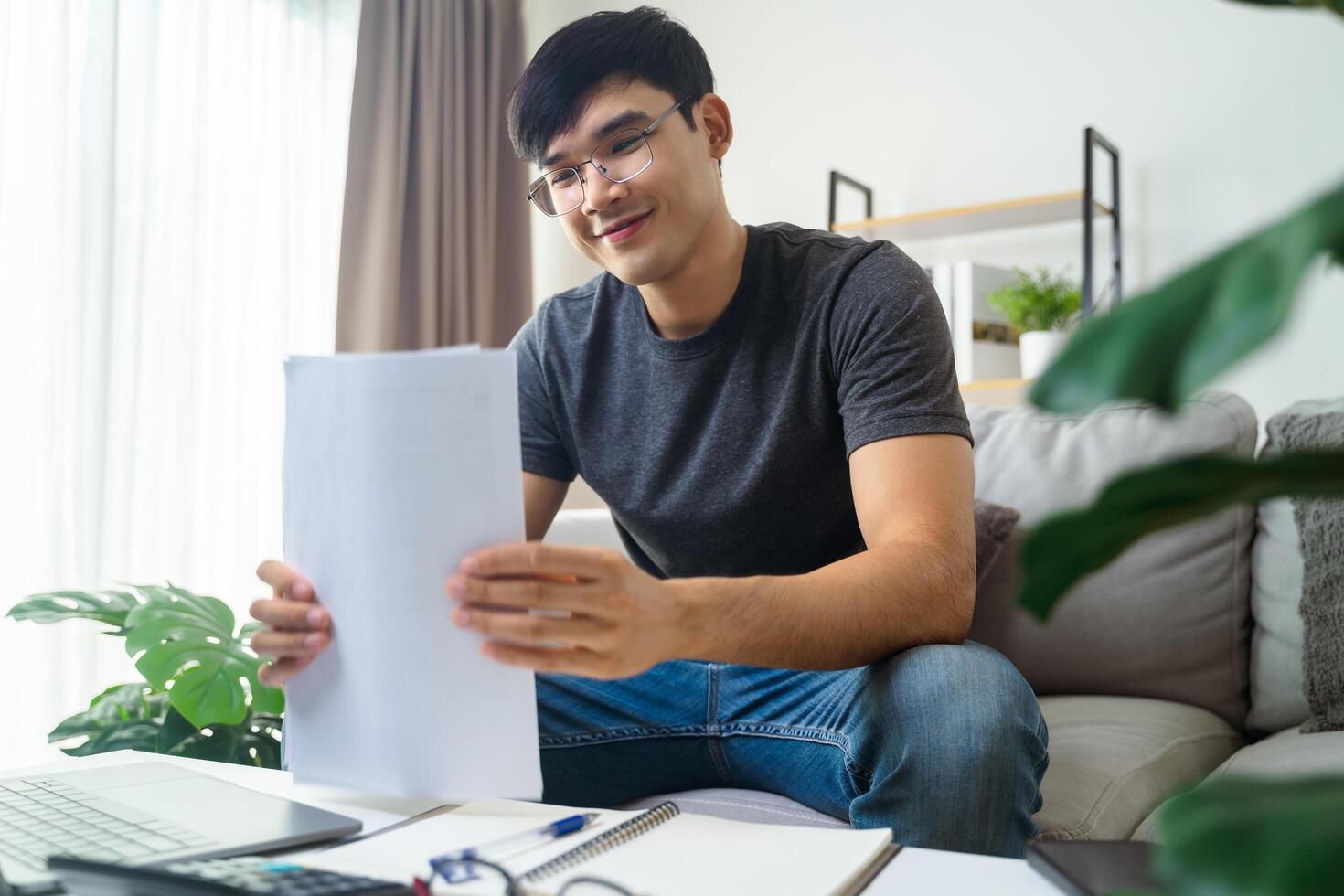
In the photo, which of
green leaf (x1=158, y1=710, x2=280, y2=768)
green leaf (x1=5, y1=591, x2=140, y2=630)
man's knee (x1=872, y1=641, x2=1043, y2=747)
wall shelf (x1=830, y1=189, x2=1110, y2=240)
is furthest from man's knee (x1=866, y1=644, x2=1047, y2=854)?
wall shelf (x1=830, y1=189, x2=1110, y2=240)

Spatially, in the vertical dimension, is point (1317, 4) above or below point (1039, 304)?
below

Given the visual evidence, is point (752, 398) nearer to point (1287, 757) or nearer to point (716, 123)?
point (716, 123)

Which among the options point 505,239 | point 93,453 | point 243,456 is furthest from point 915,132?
point 93,453

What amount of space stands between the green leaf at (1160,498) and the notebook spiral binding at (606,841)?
0.45 m

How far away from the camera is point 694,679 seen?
4.00 feet

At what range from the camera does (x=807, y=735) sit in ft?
3.61

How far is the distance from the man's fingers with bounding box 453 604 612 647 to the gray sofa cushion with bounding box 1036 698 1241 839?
0.61 m

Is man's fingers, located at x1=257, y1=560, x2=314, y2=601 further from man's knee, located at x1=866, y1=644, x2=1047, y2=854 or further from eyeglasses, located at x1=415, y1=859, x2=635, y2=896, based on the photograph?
man's knee, located at x1=866, y1=644, x2=1047, y2=854

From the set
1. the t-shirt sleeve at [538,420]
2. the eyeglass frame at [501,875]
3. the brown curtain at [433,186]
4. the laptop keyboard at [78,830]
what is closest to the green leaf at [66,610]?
the t-shirt sleeve at [538,420]

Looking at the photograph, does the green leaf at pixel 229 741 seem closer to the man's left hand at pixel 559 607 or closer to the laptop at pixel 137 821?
the laptop at pixel 137 821

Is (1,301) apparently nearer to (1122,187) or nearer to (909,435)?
(909,435)

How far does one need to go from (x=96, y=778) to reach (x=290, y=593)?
0.25 m

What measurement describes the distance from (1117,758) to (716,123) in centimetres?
95

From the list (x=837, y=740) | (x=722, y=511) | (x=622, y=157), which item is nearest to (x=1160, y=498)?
(x=837, y=740)
